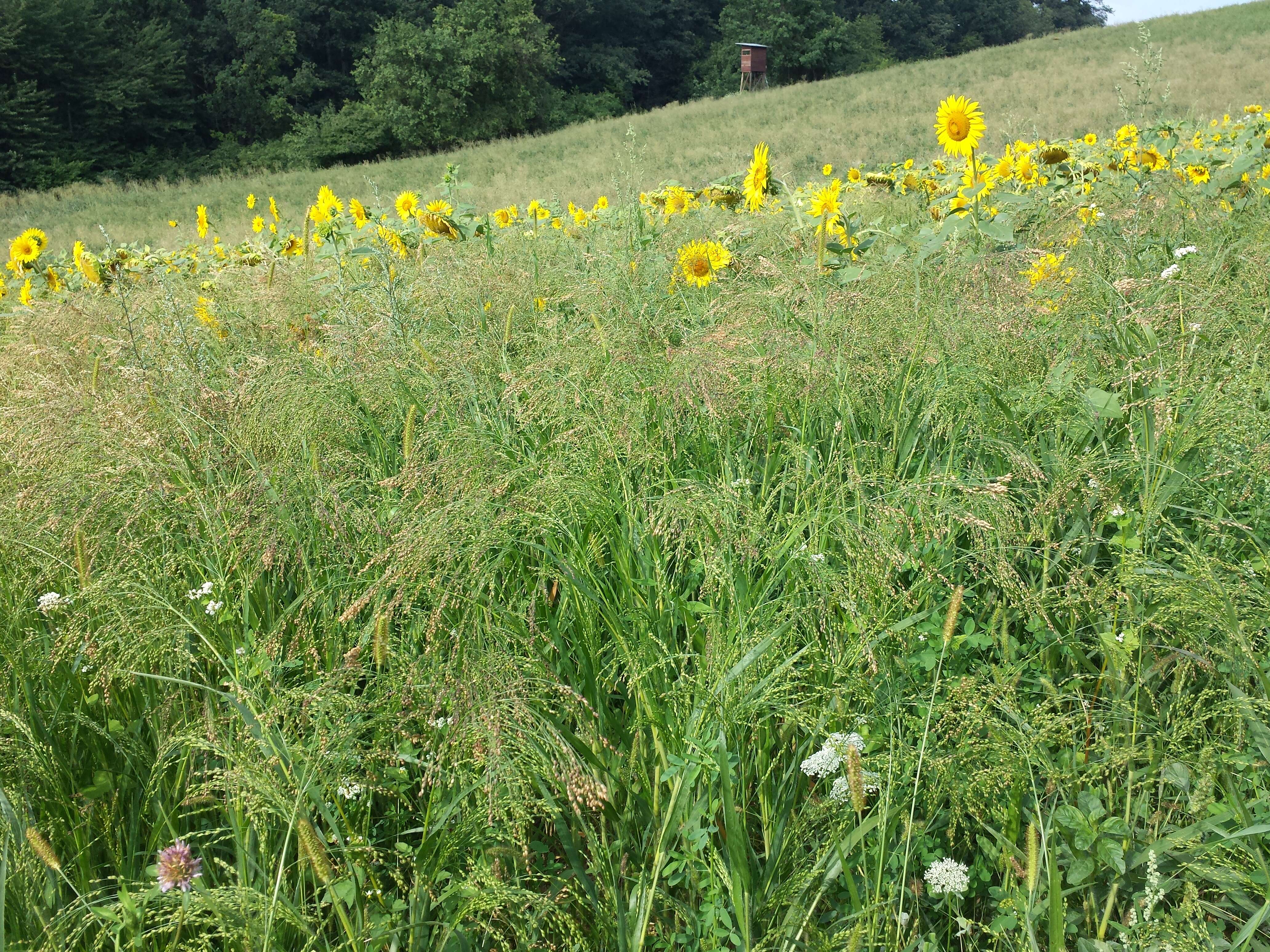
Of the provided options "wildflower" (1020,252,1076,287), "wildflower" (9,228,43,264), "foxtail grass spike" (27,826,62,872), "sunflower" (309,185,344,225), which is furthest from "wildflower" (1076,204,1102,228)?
"wildflower" (9,228,43,264)

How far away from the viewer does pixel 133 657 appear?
111 cm

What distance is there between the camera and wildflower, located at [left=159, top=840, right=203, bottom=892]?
32.9 inches

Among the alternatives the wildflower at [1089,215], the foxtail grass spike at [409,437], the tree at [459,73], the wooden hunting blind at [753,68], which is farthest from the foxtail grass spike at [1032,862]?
the wooden hunting blind at [753,68]

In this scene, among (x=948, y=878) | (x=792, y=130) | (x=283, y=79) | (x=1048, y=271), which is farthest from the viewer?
(x=283, y=79)

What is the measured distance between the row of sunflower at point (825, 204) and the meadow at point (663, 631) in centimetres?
49

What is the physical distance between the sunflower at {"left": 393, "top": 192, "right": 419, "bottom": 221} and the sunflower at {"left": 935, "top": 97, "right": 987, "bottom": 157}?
1.96 metres

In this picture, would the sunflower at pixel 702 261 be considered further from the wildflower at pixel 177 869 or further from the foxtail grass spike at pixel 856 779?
the wildflower at pixel 177 869

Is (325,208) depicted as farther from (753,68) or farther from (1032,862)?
(753,68)

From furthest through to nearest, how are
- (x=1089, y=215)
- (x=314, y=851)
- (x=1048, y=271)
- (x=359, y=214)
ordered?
(x=359, y=214)
(x=1089, y=215)
(x=1048, y=271)
(x=314, y=851)

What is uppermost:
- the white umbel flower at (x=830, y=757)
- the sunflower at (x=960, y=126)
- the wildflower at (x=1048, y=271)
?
the sunflower at (x=960, y=126)

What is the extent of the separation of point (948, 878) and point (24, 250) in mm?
4242

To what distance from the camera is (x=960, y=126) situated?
7.79ft

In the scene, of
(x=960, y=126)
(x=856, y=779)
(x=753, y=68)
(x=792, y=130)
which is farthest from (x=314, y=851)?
(x=753, y=68)

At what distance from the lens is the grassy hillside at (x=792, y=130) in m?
13.9
